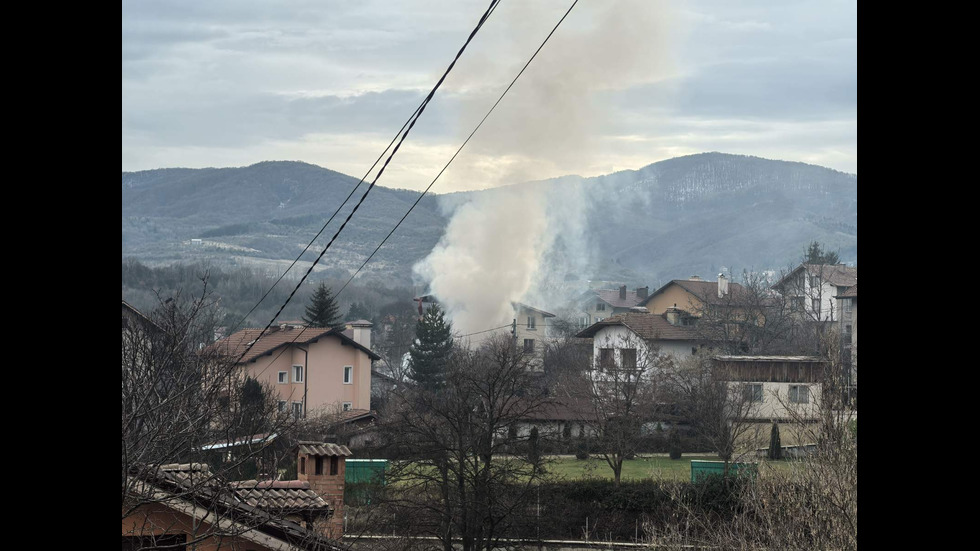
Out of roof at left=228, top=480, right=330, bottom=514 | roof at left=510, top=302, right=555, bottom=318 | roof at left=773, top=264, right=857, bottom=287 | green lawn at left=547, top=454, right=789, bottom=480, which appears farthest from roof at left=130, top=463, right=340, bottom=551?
roof at left=510, top=302, right=555, bottom=318

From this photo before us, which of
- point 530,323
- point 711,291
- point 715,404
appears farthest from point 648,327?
point 530,323

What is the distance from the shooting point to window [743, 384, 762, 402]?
37950 mm

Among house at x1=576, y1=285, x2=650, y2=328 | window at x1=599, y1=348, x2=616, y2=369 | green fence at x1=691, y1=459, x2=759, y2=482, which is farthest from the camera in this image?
house at x1=576, y1=285, x2=650, y2=328

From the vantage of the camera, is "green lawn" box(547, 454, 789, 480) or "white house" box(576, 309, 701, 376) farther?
"white house" box(576, 309, 701, 376)

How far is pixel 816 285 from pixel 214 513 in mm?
58621

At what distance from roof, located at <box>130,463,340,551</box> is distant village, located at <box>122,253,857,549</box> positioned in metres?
0.03

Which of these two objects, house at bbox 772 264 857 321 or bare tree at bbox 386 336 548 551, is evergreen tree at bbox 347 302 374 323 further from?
bare tree at bbox 386 336 548 551

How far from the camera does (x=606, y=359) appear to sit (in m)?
44.5

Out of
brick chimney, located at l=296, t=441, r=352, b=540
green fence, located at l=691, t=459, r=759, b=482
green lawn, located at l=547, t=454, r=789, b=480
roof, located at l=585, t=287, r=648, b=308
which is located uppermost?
roof, located at l=585, t=287, r=648, b=308
